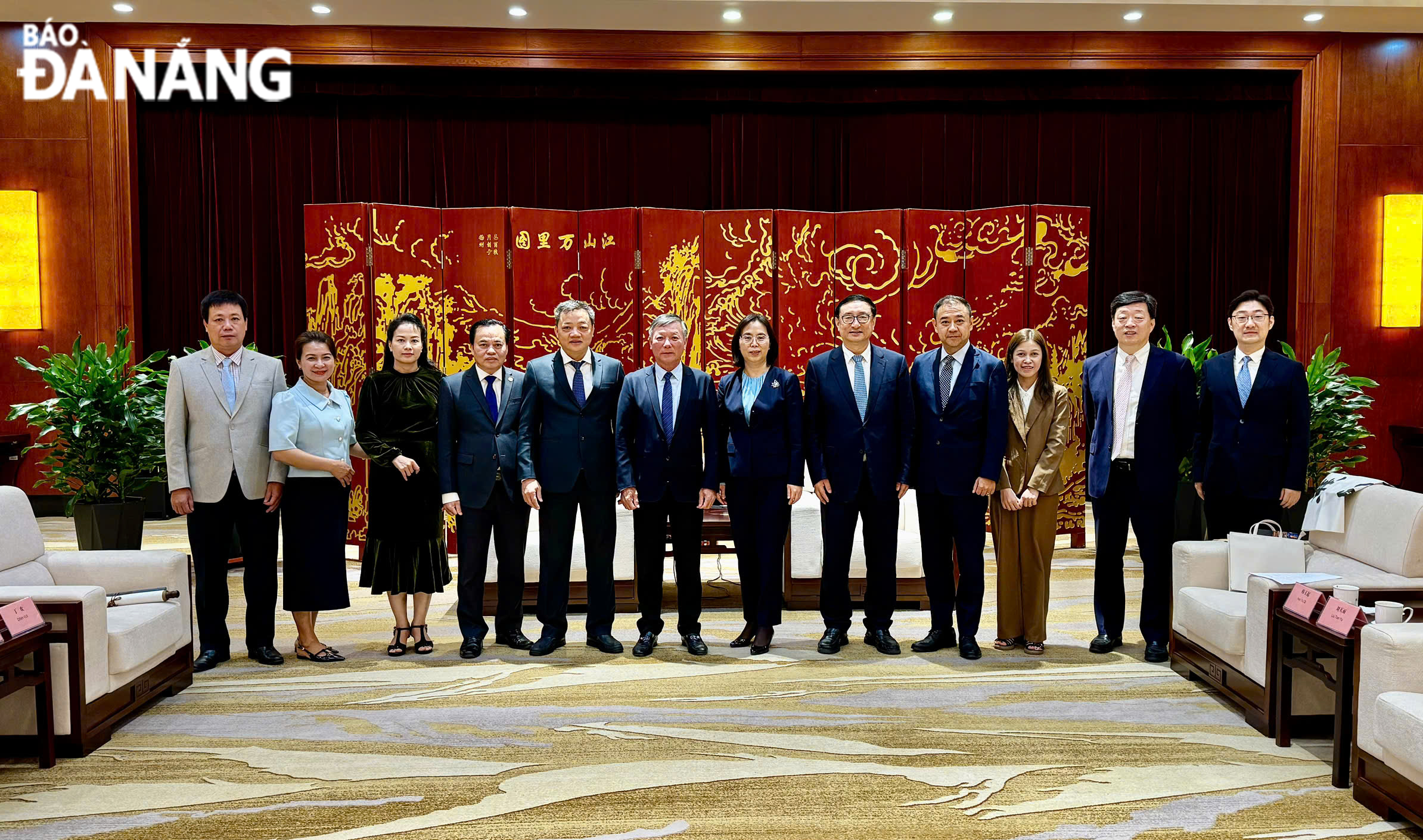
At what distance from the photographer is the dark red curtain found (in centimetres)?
785

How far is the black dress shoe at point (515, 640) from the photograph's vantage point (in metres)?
4.12

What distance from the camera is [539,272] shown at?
632cm

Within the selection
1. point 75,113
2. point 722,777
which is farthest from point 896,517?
point 75,113

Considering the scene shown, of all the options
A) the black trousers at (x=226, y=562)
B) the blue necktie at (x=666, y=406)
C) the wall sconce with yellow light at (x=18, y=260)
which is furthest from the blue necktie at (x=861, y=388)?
the wall sconce with yellow light at (x=18, y=260)

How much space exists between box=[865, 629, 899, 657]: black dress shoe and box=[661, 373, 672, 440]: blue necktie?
1.18 m

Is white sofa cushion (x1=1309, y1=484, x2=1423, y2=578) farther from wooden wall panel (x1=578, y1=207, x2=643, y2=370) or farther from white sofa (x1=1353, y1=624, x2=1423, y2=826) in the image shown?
wooden wall panel (x1=578, y1=207, x2=643, y2=370)

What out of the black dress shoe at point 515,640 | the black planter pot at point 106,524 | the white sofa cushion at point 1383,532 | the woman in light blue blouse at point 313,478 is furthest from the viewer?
the black planter pot at point 106,524

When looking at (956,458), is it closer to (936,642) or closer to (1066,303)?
(936,642)

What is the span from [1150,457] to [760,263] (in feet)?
10.4

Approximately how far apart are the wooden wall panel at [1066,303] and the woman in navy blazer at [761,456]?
3.07 meters

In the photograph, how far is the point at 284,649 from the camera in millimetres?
4219

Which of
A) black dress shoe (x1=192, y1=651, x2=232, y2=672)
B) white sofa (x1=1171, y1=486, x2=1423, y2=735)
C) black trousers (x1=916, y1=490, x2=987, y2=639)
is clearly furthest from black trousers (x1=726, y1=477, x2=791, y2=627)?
black dress shoe (x1=192, y1=651, x2=232, y2=672)

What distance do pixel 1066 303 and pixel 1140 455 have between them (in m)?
2.74

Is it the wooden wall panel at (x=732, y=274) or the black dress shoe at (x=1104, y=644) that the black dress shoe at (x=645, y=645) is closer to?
the black dress shoe at (x=1104, y=644)
